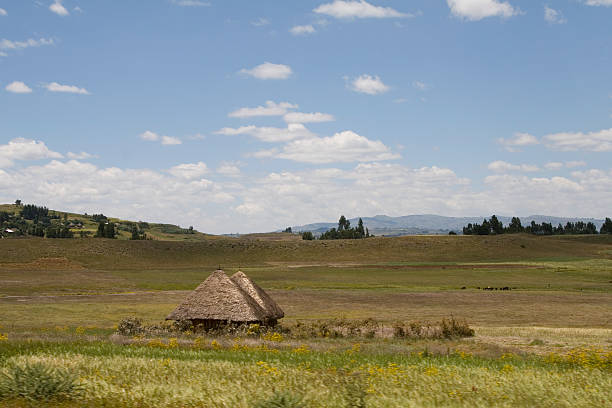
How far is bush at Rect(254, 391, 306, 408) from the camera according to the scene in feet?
25.8

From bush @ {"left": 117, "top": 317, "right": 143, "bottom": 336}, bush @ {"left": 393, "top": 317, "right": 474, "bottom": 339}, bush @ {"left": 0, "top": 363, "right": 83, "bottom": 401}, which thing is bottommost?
bush @ {"left": 393, "top": 317, "right": 474, "bottom": 339}

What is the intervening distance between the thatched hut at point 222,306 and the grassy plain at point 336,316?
406 centimetres

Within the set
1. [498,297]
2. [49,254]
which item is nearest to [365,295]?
[498,297]

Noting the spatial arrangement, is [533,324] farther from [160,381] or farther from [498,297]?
[160,381]

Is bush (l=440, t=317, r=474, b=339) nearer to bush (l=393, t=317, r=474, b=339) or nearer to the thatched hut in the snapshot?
bush (l=393, t=317, r=474, b=339)

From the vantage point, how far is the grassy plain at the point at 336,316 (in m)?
9.56

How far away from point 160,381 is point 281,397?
3.01 m

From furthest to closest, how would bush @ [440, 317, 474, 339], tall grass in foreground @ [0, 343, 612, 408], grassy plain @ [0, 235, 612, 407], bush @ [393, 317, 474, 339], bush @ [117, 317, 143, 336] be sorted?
bush @ [440, 317, 474, 339] < bush @ [393, 317, 474, 339] < bush @ [117, 317, 143, 336] < grassy plain @ [0, 235, 612, 407] < tall grass in foreground @ [0, 343, 612, 408]

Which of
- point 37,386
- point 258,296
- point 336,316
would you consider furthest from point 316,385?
point 336,316

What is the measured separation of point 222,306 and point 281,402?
24540mm

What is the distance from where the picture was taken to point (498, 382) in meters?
10.5

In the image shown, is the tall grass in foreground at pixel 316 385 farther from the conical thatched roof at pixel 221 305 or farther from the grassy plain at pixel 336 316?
the conical thatched roof at pixel 221 305

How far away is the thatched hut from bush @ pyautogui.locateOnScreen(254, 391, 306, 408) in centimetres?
2348

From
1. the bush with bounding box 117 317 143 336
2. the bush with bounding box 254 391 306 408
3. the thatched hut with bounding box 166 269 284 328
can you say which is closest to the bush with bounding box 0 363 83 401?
Answer: the bush with bounding box 254 391 306 408
